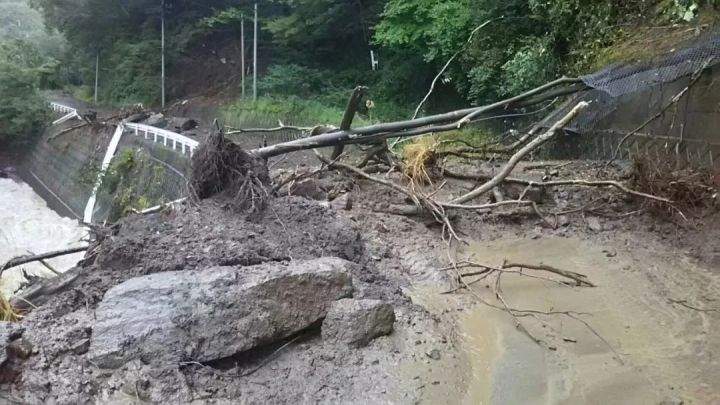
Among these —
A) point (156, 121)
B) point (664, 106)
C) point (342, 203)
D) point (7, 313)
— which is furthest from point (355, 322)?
point (156, 121)

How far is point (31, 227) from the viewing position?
57.9 ft

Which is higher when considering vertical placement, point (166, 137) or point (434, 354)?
point (434, 354)

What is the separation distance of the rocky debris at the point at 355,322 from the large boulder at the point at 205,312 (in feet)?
0.26

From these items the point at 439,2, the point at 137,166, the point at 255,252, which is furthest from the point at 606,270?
the point at 137,166

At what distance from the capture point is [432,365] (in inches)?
134

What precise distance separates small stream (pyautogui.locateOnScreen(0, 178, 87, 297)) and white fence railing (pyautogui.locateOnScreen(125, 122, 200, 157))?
10.4 ft

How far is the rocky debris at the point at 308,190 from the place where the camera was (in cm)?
605

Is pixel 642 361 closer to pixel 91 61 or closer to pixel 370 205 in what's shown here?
pixel 370 205

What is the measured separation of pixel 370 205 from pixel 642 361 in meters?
3.14

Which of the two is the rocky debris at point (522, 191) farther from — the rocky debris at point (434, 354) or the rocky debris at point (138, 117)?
the rocky debris at point (138, 117)

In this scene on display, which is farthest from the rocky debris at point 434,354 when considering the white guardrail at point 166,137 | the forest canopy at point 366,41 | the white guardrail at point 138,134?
the white guardrail at point 138,134

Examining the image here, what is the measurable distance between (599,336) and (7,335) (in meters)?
3.53

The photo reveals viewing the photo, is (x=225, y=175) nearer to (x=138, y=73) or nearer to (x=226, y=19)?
(x=226, y=19)

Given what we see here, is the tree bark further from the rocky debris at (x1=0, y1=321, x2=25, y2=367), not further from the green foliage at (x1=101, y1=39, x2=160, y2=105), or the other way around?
the green foliage at (x1=101, y1=39, x2=160, y2=105)
